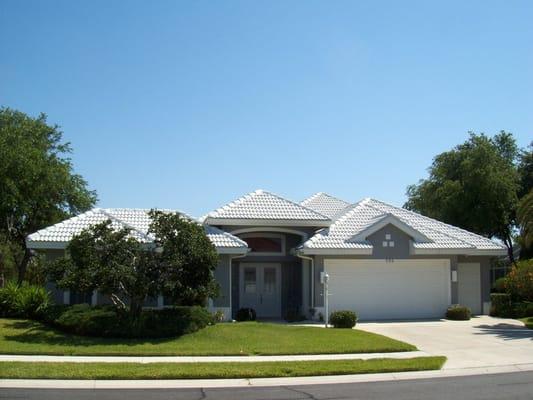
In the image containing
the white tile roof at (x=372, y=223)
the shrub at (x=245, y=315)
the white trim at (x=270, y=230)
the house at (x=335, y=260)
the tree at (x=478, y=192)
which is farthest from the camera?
the tree at (x=478, y=192)

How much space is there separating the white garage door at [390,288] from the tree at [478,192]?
1486 centimetres

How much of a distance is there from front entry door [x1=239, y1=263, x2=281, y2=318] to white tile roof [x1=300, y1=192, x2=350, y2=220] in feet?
16.1

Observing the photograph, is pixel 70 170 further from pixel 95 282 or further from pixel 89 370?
pixel 89 370

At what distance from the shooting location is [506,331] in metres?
22.6

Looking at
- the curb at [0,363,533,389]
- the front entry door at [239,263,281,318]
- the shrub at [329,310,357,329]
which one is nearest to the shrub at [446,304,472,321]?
the shrub at [329,310,357,329]

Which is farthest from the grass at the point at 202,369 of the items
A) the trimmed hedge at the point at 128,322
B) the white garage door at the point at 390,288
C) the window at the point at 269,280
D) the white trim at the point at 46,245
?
the window at the point at 269,280

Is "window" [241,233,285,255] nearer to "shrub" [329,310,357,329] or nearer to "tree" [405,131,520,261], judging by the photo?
"shrub" [329,310,357,329]

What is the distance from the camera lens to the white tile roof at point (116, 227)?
79.0 feet

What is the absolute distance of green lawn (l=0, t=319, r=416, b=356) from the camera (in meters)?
16.7

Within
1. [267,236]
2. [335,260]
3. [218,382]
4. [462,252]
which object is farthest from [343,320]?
[218,382]

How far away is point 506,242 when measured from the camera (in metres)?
46.4

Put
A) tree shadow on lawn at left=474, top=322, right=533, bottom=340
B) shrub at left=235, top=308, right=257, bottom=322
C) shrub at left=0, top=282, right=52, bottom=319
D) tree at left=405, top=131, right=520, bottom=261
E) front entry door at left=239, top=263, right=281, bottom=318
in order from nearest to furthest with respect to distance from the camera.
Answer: tree shadow on lawn at left=474, top=322, right=533, bottom=340, shrub at left=0, top=282, right=52, bottom=319, shrub at left=235, top=308, right=257, bottom=322, front entry door at left=239, top=263, right=281, bottom=318, tree at left=405, top=131, right=520, bottom=261

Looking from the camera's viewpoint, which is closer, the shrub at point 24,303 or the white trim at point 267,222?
the shrub at point 24,303

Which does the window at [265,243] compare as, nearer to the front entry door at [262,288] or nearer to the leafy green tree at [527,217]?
the front entry door at [262,288]
